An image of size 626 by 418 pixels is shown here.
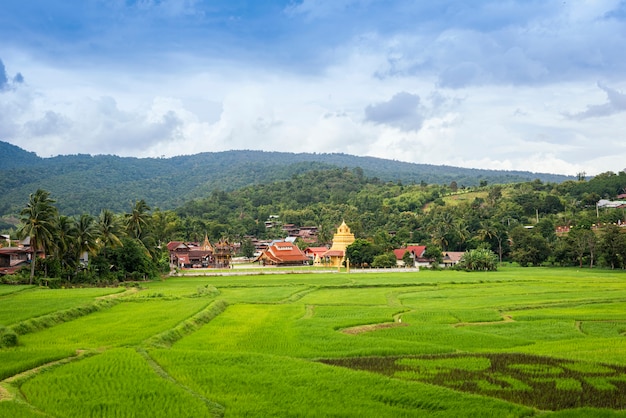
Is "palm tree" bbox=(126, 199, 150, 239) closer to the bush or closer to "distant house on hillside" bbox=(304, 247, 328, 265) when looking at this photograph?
"distant house on hillside" bbox=(304, 247, 328, 265)

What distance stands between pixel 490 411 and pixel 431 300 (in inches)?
993

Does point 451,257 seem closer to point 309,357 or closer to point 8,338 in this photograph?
point 309,357

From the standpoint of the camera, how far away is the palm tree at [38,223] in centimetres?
4603

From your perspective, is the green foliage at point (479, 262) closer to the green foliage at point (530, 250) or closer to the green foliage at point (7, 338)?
the green foliage at point (530, 250)

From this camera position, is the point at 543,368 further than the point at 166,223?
No

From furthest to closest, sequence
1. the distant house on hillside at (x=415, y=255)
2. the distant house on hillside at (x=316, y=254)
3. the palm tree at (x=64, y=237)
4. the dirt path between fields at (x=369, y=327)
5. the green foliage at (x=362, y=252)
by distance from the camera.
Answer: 1. the distant house on hillside at (x=316, y=254)
2. the distant house on hillside at (x=415, y=255)
3. the green foliage at (x=362, y=252)
4. the palm tree at (x=64, y=237)
5. the dirt path between fields at (x=369, y=327)

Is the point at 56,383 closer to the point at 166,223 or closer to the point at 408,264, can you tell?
the point at 408,264

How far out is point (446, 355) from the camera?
70.8 ft

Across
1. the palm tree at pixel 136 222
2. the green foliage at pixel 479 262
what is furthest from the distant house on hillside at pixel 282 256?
the green foliage at pixel 479 262

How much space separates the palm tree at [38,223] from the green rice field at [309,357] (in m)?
7.94

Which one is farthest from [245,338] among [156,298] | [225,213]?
[225,213]

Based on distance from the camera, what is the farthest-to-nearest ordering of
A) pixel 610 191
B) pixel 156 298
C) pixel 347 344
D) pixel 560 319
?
pixel 610 191
pixel 156 298
pixel 560 319
pixel 347 344

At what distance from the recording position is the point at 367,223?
388 ft

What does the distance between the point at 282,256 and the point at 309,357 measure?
6177cm
